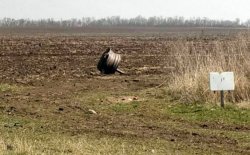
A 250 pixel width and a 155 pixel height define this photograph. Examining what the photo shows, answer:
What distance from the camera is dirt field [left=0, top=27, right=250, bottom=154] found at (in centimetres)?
898

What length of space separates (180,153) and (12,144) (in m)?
2.80

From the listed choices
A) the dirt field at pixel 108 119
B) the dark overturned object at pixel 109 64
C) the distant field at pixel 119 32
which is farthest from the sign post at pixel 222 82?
the distant field at pixel 119 32

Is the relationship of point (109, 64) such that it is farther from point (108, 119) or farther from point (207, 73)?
point (108, 119)

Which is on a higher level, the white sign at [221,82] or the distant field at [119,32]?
the white sign at [221,82]

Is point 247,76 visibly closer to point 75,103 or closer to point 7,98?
point 75,103

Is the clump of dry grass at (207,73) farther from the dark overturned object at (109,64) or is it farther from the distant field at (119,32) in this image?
the distant field at (119,32)

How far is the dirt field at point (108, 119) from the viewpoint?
354 inches

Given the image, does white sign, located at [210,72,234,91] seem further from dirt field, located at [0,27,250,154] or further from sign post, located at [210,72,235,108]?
dirt field, located at [0,27,250,154]

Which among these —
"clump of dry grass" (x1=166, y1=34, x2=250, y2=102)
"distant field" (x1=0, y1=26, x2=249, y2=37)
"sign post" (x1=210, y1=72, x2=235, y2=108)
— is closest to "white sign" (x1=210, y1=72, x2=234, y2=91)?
"sign post" (x1=210, y1=72, x2=235, y2=108)

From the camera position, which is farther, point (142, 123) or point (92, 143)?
point (142, 123)

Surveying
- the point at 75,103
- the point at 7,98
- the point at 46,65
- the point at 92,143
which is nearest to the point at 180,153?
the point at 92,143

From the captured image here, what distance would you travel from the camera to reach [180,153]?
856 cm

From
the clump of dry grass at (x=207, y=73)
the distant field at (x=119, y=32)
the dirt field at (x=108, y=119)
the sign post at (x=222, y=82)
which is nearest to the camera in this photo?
the dirt field at (x=108, y=119)

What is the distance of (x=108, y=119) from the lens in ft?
38.7
